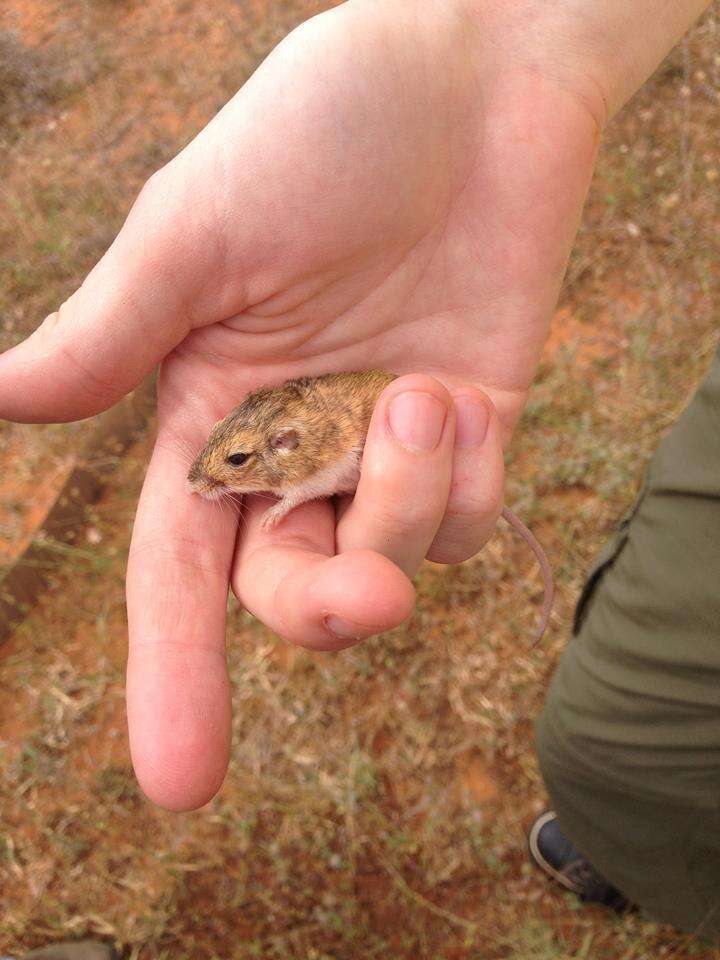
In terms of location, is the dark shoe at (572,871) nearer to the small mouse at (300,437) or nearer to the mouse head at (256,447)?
the small mouse at (300,437)

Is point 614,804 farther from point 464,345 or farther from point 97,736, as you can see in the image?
point 97,736

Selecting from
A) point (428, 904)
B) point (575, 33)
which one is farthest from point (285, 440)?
point (428, 904)

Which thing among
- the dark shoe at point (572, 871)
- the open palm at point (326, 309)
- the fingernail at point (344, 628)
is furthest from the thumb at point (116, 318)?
the dark shoe at point (572, 871)

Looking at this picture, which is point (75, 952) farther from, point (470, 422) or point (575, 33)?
point (575, 33)

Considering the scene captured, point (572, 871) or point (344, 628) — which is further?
point (572, 871)

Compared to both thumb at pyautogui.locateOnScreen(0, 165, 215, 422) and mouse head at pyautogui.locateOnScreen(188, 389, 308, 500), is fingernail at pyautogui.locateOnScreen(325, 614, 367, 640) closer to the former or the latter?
mouse head at pyautogui.locateOnScreen(188, 389, 308, 500)

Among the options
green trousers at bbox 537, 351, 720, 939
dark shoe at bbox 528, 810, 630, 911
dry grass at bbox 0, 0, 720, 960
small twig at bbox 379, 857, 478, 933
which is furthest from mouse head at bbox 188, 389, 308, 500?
dark shoe at bbox 528, 810, 630, 911
